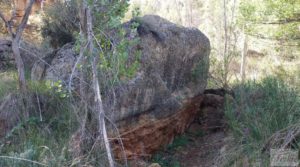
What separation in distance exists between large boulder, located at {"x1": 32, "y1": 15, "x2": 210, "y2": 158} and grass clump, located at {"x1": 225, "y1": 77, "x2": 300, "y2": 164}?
1.04 m

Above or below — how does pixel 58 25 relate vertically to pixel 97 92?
above

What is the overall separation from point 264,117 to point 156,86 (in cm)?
186

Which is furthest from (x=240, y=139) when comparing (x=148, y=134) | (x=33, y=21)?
(x=33, y=21)

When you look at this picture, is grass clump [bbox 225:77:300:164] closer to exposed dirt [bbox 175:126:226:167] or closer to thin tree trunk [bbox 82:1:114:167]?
exposed dirt [bbox 175:126:226:167]

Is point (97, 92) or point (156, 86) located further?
point (156, 86)

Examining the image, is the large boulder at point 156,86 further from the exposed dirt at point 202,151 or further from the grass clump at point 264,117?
the grass clump at point 264,117

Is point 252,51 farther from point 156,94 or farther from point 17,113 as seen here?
point 17,113

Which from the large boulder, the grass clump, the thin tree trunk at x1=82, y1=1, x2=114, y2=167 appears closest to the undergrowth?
the large boulder

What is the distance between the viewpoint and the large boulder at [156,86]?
6059mm

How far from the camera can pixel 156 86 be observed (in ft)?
21.6

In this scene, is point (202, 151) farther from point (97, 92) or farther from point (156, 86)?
point (97, 92)

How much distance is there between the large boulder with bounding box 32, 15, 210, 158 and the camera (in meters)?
6.06

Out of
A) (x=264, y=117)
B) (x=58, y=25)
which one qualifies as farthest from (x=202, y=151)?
(x=58, y=25)

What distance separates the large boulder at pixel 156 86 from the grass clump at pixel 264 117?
3.41 feet
